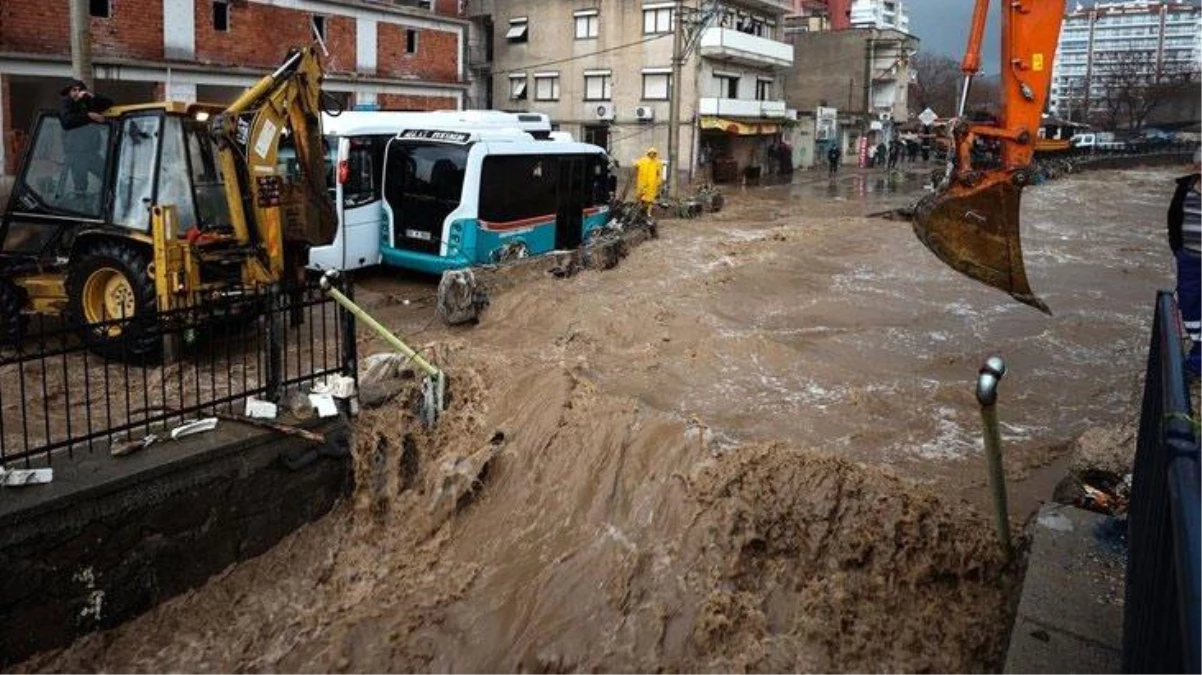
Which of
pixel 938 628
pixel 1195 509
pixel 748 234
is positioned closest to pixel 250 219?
pixel 938 628

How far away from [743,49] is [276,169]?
113 feet

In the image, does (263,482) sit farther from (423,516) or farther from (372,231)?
(372,231)

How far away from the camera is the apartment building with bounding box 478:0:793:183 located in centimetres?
3956

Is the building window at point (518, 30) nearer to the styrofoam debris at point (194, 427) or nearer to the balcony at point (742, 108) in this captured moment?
the balcony at point (742, 108)

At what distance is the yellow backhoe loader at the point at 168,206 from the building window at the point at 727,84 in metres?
33.6

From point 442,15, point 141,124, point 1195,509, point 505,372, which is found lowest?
point 505,372

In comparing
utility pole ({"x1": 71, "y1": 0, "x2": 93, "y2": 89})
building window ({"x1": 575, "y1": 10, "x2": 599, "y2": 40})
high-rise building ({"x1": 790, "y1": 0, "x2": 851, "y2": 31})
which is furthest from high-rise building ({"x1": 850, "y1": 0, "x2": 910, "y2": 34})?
utility pole ({"x1": 71, "y1": 0, "x2": 93, "y2": 89})

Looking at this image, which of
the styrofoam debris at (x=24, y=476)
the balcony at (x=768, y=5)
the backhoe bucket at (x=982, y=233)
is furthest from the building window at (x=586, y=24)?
the styrofoam debris at (x=24, y=476)

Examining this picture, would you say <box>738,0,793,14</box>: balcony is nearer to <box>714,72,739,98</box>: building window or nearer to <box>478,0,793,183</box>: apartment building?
<box>478,0,793,183</box>: apartment building

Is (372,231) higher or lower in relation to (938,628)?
higher

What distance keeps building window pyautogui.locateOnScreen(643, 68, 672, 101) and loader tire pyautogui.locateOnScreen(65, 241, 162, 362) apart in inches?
1258

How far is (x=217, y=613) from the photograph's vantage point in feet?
20.4

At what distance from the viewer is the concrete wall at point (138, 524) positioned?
210 inches

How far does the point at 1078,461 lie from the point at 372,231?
37.3 feet
